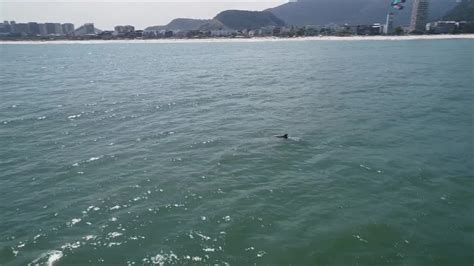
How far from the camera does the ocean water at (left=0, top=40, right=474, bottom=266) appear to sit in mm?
17734

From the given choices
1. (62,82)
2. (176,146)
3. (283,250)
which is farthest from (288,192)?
(62,82)

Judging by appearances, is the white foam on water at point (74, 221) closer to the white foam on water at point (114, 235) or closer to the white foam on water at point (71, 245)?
the white foam on water at point (71, 245)

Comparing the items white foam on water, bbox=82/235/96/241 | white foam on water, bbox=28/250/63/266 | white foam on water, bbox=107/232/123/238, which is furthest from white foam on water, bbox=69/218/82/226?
white foam on water, bbox=107/232/123/238

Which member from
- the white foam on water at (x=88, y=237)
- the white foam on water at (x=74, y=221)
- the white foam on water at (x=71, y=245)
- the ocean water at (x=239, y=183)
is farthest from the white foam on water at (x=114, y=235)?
the white foam on water at (x=74, y=221)

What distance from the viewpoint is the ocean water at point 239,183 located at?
17734 millimetres

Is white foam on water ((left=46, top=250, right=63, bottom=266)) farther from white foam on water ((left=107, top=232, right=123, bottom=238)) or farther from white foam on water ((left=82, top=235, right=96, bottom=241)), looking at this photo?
white foam on water ((left=107, top=232, right=123, bottom=238))

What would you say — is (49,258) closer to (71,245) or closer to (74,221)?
(71,245)

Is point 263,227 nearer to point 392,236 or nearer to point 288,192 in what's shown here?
point 288,192

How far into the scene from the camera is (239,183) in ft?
81.5

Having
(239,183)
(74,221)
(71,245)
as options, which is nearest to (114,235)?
(71,245)

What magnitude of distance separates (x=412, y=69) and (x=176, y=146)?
247ft

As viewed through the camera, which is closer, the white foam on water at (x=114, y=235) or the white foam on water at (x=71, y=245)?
the white foam on water at (x=71, y=245)

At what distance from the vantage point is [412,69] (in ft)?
281

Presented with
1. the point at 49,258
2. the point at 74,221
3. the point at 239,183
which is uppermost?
the point at 239,183
